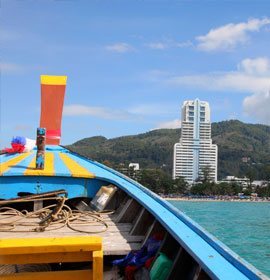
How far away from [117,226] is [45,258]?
2.12 m

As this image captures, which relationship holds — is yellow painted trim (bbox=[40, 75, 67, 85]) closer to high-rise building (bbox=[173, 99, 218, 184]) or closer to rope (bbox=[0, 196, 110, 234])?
rope (bbox=[0, 196, 110, 234])

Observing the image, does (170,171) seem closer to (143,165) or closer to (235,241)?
(143,165)

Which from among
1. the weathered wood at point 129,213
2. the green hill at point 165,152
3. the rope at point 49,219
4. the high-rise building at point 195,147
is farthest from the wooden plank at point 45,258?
the green hill at point 165,152

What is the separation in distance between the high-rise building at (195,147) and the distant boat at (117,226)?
134m

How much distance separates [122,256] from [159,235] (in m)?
0.34

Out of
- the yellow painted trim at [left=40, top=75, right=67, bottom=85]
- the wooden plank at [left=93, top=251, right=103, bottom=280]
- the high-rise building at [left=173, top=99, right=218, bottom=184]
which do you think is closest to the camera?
the wooden plank at [left=93, top=251, right=103, bottom=280]

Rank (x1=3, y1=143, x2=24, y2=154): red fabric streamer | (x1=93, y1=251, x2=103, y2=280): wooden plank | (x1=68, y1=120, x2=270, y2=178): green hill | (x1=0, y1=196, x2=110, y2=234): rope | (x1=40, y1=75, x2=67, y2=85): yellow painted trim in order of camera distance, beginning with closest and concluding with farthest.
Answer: (x1=93, y1=251, x2=103, y2=280): wooden plank → (x1=0, y1=196, x2=110, y2=234): rope → (x1=3, y1=143, x2=24, y2=154): red fabric streamer → (x1=40, y1=75, x2=67, y2=85): yellow painted trim → (x1=68, y1=120, x2=270, y2=178): green hill

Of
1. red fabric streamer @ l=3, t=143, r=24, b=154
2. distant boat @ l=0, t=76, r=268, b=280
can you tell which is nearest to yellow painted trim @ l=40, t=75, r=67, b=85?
red fabric streamer @ l=3, t=143, r=24, b=154

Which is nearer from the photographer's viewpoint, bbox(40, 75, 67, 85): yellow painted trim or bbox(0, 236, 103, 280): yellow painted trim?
bbox(0, 236, 103, 280): yellow painted trim

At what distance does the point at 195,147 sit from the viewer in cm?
16025

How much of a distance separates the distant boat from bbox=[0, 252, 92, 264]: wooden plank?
32mm

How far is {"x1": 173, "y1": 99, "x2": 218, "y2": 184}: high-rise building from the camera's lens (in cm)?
15125

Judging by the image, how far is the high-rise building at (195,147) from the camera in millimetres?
151250

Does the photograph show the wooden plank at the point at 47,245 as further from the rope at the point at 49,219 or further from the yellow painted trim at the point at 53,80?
the yellow painted trim at the point at 53,80
